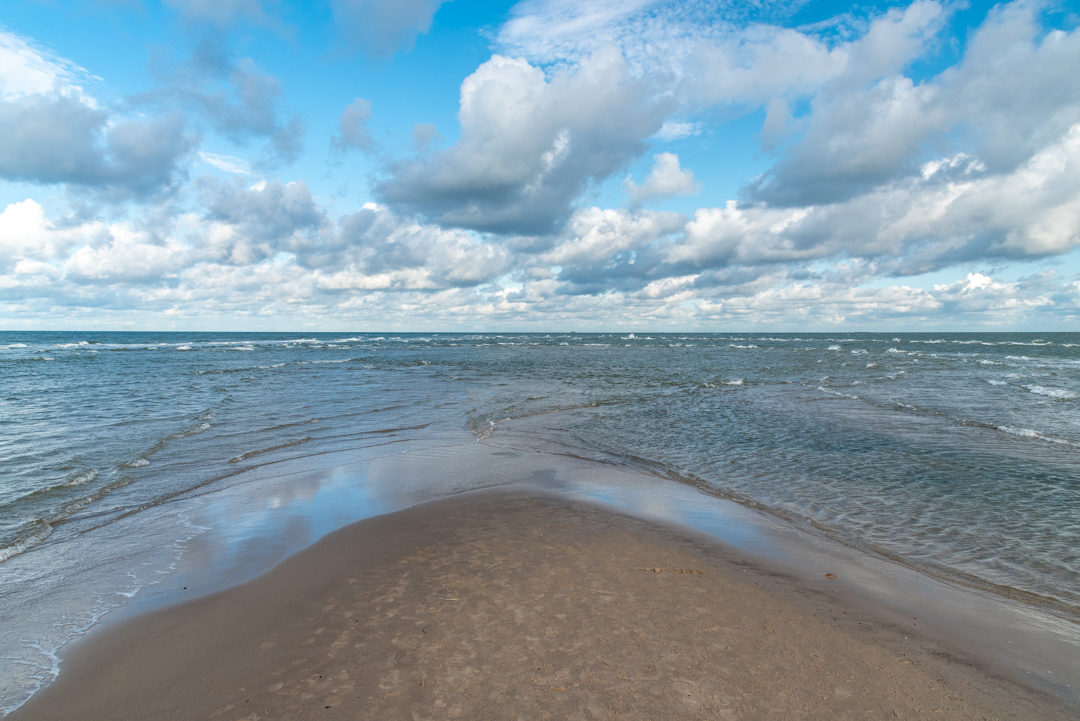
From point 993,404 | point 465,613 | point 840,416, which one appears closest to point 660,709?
point 465,613

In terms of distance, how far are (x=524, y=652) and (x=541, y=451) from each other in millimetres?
10225

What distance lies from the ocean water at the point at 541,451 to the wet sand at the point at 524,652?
119 cm

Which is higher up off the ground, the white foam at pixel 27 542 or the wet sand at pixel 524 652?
the wet sand at pixel 524 652

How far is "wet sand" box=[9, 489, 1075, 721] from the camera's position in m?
4.27

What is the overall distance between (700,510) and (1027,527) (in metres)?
5.28

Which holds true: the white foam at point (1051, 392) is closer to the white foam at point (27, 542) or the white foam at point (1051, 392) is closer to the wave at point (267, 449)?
the wave at point (267, 449)

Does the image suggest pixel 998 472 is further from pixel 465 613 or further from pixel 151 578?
pixel 151 578

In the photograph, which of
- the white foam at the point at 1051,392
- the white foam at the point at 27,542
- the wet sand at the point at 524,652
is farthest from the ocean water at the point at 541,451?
the wet sand at the point at 524,652

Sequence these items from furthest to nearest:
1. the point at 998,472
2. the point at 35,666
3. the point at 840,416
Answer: the point at 840,416, the point at 998,472, the point at 35,666

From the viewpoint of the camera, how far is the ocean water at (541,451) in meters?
7.24

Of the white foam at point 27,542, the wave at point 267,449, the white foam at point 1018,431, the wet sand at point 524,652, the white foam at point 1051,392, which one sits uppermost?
the wet sand at point 524,652

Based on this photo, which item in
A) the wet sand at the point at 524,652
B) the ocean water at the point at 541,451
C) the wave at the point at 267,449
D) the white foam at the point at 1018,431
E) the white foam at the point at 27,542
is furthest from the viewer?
the white foam at the point at 1018,431

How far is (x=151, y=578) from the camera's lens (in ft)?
22.8

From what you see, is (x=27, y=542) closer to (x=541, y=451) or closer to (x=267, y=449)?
(x=267, y=449)
